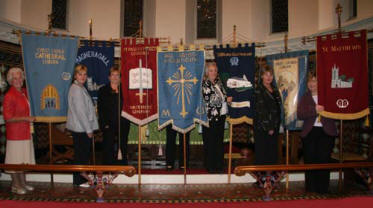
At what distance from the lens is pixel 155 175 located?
4715mm

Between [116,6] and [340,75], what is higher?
[116,6]

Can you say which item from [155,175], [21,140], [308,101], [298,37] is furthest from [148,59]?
[298,37]

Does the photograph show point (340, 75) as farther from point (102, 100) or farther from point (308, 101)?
point (102, 100)

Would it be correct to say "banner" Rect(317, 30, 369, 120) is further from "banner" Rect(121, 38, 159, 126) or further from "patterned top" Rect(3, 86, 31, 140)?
"patterned top" Rect(3, 86, 31, 140)

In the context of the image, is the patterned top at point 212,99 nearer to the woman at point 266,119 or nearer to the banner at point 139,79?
the woman at point 266,119

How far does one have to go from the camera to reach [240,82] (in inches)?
192

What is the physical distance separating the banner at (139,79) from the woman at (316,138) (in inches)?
84.4

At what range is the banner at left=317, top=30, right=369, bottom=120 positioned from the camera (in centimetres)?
443

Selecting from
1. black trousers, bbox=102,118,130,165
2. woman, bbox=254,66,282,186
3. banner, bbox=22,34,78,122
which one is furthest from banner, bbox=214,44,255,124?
banner, bbox=22,34,78,122

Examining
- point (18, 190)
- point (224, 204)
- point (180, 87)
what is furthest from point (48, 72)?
point (224, 204)

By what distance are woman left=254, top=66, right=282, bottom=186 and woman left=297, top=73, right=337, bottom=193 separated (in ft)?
1.16

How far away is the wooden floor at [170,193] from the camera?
12.6ft

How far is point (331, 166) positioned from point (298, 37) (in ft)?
12.7

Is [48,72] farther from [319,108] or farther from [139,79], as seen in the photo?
[319,108]
